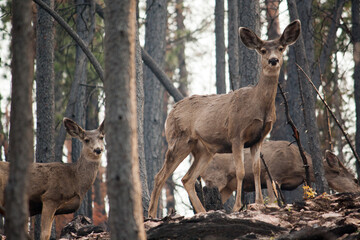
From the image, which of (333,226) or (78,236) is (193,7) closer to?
(78,236)

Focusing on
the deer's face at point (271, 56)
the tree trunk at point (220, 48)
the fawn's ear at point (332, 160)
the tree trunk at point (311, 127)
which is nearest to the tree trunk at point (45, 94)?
the deer's face at point (271, 56)

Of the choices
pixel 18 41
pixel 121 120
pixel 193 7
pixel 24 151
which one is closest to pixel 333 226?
pixel 121 120

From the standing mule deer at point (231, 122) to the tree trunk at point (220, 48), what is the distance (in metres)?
9.04

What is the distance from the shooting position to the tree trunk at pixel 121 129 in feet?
18.0

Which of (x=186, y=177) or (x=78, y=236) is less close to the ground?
(x=186, y=177)

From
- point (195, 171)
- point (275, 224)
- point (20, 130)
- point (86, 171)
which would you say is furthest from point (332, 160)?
point (20, 130)

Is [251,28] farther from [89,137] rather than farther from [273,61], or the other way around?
[89,137]

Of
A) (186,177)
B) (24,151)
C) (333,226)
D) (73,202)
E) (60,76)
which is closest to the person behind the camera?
(24,151)

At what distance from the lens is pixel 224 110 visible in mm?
10594

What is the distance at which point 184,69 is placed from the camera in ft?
105

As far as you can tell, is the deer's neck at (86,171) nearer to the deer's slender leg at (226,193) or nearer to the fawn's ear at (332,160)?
the deer's slender leg at (226,193)

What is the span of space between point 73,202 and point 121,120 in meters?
5.25

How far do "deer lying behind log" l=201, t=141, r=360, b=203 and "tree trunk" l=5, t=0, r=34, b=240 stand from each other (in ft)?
28.6

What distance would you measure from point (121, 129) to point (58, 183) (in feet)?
16.6
